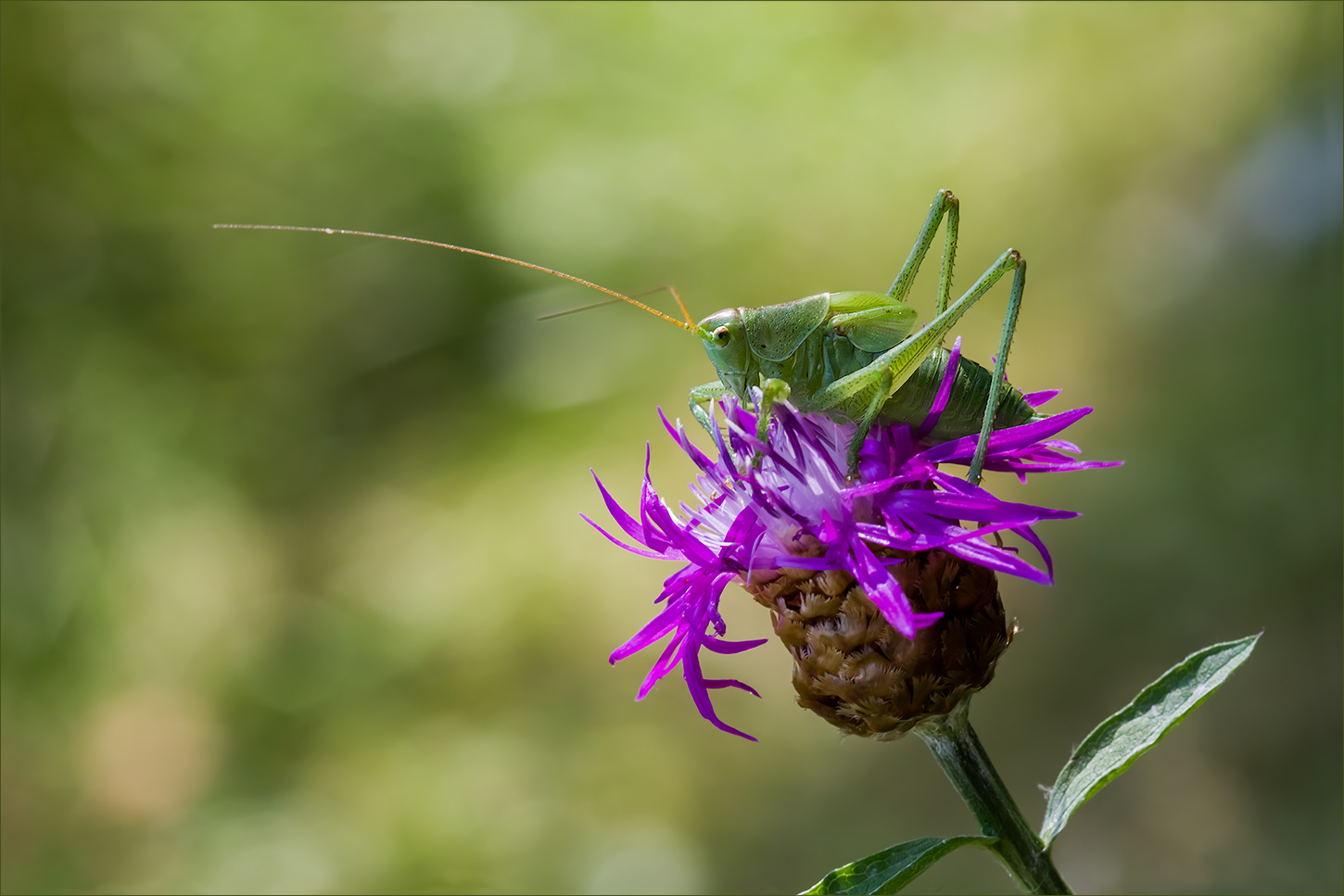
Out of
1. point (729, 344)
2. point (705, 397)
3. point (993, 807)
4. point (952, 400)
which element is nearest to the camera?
point (993, 807)

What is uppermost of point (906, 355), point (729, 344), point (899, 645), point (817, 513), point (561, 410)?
point (561, 410)

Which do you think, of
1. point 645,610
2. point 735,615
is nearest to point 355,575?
point 645,610

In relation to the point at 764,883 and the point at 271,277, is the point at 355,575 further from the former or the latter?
the point at 764,883

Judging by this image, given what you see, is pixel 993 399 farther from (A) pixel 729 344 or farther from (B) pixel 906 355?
(A) pixel 729 344

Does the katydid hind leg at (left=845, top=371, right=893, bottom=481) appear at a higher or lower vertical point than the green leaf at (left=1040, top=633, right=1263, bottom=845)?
higher

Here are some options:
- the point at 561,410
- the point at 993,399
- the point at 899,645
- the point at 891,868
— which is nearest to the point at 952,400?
the point at 993,399

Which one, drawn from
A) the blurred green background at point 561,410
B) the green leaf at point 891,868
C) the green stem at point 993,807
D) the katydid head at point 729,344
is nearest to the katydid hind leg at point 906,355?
the katydid head at point 729,344

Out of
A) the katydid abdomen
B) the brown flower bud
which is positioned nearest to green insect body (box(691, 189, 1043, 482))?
the katydid abdomen

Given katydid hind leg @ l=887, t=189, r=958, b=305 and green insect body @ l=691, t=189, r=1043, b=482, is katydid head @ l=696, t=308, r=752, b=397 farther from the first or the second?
katydid hind leg @ l=887, t=189, r=958, b=305

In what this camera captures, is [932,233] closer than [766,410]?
No
